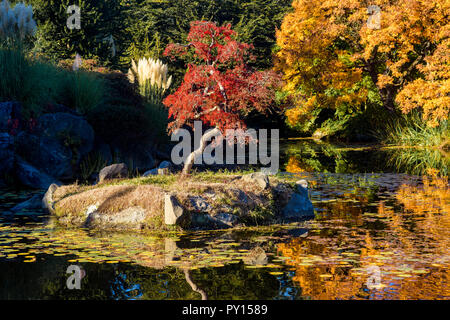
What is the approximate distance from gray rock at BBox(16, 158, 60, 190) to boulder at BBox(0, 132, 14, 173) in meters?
0.18

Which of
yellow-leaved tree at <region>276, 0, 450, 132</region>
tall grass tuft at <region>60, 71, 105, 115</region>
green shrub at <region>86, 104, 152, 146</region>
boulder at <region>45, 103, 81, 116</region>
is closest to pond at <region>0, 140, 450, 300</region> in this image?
boulder at <region>45, 103, 81, 116</region>

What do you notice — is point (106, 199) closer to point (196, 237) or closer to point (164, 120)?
point (196, 237)

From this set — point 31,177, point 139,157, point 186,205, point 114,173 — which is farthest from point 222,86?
point 139,157

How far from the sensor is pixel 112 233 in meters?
7.60

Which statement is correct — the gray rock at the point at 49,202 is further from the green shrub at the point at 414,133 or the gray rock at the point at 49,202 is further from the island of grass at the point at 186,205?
the green shrub at the point at 414,133

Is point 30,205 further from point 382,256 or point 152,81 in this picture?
point 152,81

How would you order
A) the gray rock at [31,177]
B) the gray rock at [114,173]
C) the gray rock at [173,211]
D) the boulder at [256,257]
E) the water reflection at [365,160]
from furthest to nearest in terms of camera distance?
the water reflection at [365,160]
the gray rock at [31,177]
the gray rock at [114,173]
the gray rock at [173,211]
the boulder at [256,257]

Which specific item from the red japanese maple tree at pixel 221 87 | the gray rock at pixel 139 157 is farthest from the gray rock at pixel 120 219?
the gray rock at pixel 139 157

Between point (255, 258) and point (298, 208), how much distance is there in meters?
2.89

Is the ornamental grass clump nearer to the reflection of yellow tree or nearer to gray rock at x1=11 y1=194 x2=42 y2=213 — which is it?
gray rock at x1=11 y1=194 x2=42 y2=213

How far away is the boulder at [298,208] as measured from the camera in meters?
8.73

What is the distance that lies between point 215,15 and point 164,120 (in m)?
20.4

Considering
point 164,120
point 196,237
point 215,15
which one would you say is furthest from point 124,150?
point 215,15

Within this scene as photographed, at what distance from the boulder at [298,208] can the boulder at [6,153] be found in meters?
7.26
